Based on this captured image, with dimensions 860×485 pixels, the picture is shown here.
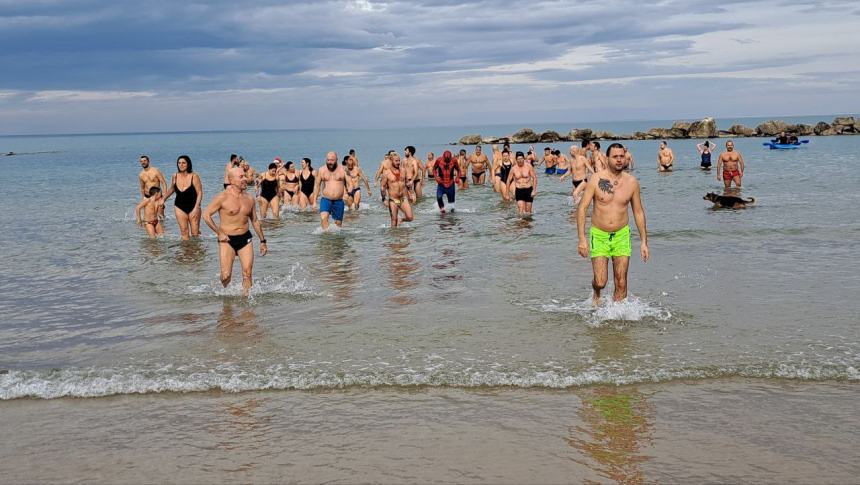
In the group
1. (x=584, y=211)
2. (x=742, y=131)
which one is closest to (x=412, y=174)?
(x=584, y=211)

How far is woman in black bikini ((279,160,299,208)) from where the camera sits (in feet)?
67.8

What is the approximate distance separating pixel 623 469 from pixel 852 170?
3248 cm

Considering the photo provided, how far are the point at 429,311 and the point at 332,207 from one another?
717cm

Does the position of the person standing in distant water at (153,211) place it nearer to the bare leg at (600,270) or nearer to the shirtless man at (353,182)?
the shirtless man at (353,182)

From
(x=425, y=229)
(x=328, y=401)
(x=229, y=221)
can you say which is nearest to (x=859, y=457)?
(x=328, y=401)

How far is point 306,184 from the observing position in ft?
64.0

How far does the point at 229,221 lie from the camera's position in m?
8.84

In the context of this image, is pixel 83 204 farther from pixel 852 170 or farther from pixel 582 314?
pixel 852 170

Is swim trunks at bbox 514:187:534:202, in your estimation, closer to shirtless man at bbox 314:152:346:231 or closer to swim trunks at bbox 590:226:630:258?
shirtless man at bbox 314:152:346:231

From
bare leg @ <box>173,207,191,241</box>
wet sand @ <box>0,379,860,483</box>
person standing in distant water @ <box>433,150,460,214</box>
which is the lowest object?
wet sand @ <box>0,379,860,483</box>

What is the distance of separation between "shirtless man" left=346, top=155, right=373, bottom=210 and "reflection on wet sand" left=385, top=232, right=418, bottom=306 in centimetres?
442

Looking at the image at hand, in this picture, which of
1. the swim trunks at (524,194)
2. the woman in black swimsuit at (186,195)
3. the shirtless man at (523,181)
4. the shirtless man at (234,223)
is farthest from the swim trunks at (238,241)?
the swim trunks at (524,194)

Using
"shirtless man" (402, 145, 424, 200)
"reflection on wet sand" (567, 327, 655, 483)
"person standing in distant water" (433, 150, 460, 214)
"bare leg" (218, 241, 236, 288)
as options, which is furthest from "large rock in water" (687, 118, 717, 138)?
"reflection on wet sand" (567, 327, 655, 483)

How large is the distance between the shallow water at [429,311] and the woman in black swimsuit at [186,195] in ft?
1.46
